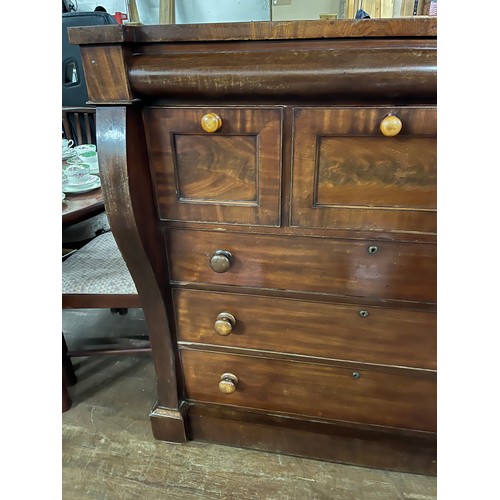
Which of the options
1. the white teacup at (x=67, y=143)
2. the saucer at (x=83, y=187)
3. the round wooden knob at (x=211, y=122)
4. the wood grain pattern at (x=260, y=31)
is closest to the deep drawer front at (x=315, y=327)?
the round wooden knob at (x=211, y=122)

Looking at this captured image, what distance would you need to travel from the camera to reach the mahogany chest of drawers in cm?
68

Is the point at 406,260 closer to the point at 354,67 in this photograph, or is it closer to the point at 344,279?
the point at 344,279

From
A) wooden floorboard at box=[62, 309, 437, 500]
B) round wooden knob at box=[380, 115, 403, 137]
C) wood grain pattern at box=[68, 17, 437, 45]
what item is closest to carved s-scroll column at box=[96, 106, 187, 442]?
wood grain pattern at box=[68, 17, 437, 45]

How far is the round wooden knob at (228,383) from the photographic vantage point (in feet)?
3.37

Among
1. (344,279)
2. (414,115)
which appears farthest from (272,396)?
(414,115)

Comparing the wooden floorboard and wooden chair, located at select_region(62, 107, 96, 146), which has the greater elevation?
wooden chair, located at select_region(62, 107, 96, 146)

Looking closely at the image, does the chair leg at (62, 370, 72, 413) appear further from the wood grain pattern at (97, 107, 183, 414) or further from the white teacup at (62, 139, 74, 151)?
the white teacup at (62, 139, 74, 151)

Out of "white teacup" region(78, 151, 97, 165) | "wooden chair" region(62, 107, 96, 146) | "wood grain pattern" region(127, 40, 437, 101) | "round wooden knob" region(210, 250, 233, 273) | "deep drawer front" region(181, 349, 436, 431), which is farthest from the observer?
"wooden chair" region(62, 107, 96, 146)

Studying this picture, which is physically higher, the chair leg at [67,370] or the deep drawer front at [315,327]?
the deep drawer front at [315,327]

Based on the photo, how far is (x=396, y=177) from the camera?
756 mm

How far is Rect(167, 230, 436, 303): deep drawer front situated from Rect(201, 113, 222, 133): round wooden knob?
243 millimetres

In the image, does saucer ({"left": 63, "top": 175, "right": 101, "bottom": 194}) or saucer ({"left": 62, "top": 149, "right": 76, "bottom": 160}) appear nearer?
saucer ({"left": 63, "top": 175, "right": 101, "bottom": 194})

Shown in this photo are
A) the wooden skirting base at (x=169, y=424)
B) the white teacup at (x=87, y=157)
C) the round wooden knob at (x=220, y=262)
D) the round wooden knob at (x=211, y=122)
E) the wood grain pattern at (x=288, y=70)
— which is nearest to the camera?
the wood grain pattern at (x=288, y=70)

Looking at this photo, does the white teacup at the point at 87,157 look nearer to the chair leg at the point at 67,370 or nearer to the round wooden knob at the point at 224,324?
the chair leg at the point at 67,370
